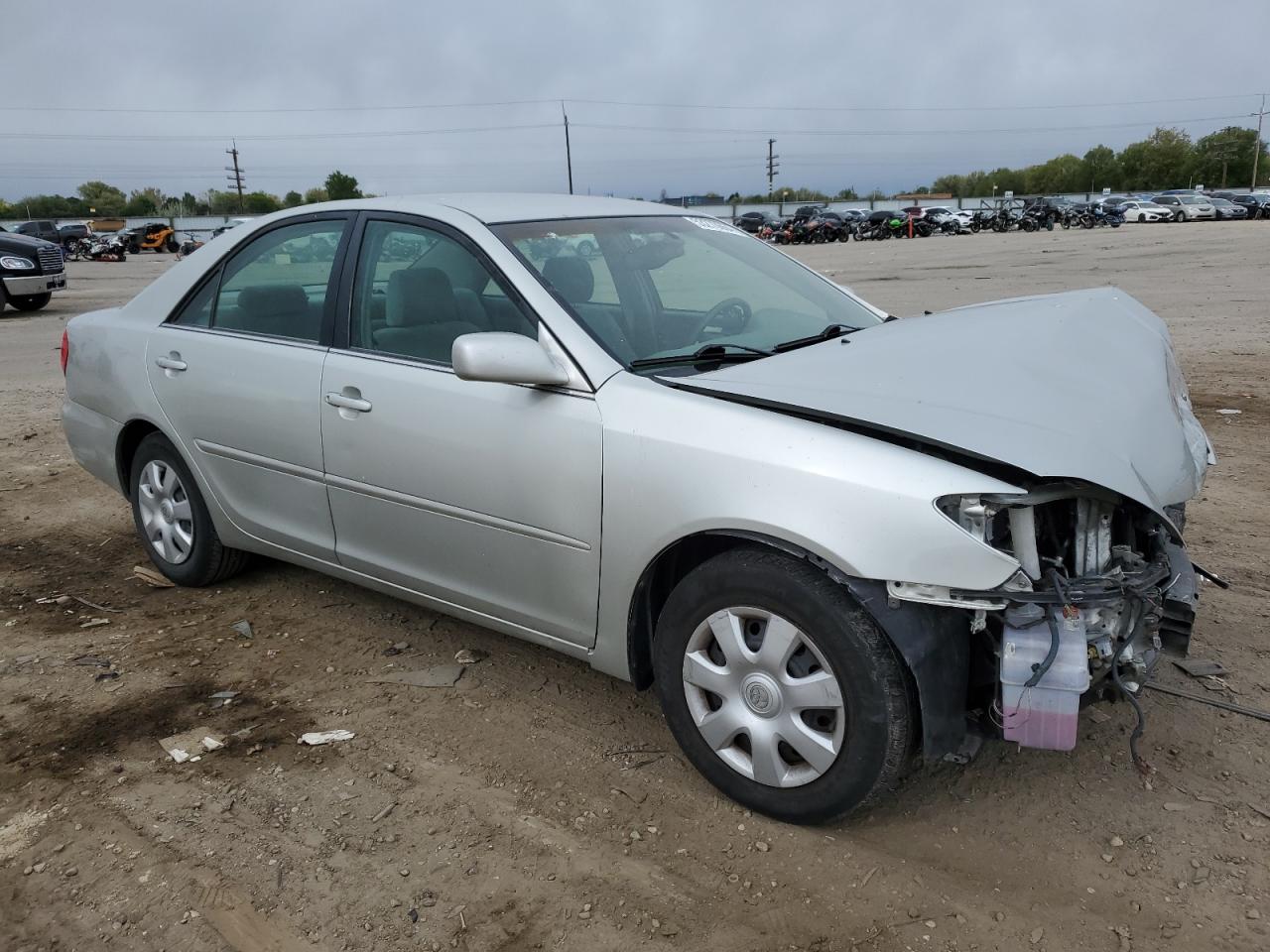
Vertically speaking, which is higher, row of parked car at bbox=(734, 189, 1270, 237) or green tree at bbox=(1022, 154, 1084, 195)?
green tree at bbox=(1022, 154, 1084, 195)

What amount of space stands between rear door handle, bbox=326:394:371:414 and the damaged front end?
1905 millimetres

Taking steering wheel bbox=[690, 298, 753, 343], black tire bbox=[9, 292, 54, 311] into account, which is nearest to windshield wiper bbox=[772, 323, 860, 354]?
steering wheel bbox=[690, 298, 753, 343]

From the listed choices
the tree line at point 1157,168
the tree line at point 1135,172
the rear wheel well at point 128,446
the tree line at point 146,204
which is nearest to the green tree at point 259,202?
the tree line at point 146,204

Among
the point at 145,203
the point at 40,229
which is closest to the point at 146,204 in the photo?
the point at 145,203

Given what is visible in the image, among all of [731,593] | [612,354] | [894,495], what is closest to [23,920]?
[731,593]

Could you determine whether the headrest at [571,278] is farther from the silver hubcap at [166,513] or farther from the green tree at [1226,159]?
the green tree at [1226,159]

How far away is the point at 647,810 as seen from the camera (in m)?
2.88

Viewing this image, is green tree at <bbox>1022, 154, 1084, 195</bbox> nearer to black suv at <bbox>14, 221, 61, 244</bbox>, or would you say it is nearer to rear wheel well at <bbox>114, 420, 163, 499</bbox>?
black suv at <bbox>14, 221, 61, 244</bbox>

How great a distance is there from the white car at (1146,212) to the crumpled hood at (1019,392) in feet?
175

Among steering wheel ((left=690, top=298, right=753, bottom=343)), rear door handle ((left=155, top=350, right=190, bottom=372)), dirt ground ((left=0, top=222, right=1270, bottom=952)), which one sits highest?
steering wheel ((left=690, top=298, right=753, bottom=343))

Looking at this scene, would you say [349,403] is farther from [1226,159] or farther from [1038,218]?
[1226,159]

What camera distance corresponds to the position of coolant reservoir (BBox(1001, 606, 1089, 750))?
2.40 meters

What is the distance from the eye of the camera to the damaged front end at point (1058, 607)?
7.87 ft

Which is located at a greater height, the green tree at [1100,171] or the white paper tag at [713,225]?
the green tree at [1100,171]
